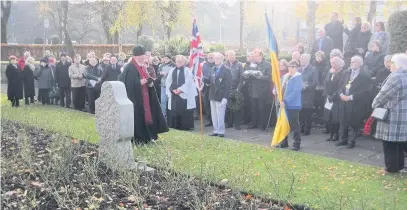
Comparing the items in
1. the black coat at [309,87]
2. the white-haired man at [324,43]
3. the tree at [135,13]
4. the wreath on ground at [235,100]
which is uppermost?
the tree at [135,13]

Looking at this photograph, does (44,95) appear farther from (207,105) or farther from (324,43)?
(324,43)

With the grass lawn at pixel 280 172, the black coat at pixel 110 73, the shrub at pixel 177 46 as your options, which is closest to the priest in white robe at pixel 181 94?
the grass lawn at pixel 280 172

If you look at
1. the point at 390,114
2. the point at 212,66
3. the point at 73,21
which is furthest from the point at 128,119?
the point at 73,21

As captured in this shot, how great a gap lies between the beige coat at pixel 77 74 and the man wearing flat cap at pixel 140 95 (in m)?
6.50

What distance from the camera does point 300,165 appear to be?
26.3 ft

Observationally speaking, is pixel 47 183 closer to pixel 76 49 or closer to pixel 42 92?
pixel 42 92

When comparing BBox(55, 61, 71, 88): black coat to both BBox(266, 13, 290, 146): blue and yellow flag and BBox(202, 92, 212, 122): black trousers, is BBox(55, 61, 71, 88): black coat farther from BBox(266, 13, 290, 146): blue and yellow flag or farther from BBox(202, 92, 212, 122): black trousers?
BBox(266, 13, 290, 146): blue and yellow flag

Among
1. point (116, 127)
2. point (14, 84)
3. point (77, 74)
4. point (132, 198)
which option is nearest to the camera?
point (132, 198)

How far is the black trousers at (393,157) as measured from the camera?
7449 mm

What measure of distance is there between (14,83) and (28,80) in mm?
487

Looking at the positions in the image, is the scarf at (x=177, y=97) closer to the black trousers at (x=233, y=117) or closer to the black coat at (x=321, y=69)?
the black trousers at (x=233, y=117)

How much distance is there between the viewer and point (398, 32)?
12.5 meters

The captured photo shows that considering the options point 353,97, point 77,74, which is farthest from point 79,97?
point 353,97

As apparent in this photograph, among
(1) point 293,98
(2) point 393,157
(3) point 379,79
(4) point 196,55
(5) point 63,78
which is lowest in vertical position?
(2) point 393,157
